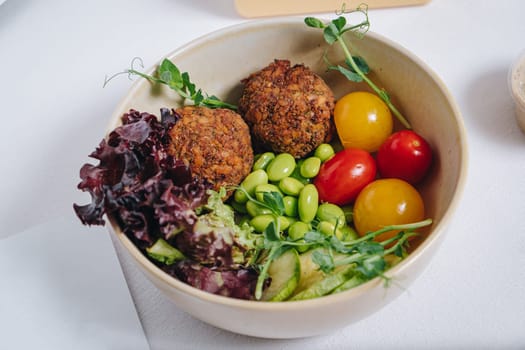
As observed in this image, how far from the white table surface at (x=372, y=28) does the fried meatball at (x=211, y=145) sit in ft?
1.22

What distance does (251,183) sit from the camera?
5.70ft

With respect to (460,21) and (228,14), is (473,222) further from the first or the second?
(228,14)

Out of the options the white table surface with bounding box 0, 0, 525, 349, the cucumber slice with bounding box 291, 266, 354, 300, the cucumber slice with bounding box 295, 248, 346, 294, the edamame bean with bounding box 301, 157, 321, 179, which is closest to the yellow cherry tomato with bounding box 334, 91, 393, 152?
the edamame bean with bounding box 301, 157, 321, 179

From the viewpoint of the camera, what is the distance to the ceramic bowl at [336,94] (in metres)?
1.28

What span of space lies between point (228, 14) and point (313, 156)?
3.06ft

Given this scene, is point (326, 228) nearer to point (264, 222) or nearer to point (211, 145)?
point (264, 222)

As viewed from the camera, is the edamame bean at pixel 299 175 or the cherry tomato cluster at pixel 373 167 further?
the edamame bean at pixel 299 175

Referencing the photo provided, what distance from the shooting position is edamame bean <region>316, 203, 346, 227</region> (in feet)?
5.55

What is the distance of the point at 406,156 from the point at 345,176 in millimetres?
188

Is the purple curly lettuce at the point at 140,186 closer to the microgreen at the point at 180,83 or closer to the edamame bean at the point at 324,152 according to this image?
the microgreen at the point at 180,83

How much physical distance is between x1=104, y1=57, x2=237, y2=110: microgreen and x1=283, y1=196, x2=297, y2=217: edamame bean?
15.9 inches

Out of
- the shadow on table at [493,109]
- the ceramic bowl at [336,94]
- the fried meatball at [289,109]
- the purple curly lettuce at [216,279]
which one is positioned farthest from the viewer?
the shadow on table at [493,109]

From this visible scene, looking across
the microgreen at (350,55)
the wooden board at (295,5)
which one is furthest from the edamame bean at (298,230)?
the wooden board at (295,5)

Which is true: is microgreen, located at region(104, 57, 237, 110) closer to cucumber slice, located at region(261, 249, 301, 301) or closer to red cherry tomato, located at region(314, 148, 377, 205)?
red cherry tomato, located at region(314, 148, 377, 205)
